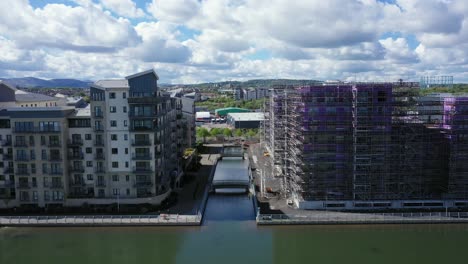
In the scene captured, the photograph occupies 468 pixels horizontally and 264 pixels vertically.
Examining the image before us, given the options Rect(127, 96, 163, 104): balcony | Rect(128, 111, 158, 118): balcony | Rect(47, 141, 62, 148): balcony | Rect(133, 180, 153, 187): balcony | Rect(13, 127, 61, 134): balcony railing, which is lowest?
Rect(133, 180, 153, 187): balcony

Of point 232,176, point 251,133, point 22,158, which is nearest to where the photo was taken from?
point 22,158

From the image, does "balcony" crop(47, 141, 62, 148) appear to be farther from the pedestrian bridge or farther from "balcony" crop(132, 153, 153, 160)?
the pedestrian bridge

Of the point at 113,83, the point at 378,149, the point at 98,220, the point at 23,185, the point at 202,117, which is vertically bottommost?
the point at 98,220

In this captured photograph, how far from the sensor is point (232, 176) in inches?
2327

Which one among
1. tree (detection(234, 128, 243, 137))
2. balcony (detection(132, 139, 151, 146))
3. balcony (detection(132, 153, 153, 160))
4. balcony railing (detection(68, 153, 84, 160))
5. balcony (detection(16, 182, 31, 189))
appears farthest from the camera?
tree (detection(234, 128, 243, 137))

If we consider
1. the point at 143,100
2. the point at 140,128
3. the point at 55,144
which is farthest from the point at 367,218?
the point at 55,144

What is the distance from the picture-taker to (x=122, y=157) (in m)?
42.8

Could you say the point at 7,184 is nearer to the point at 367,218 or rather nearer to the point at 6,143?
the point at 6,143

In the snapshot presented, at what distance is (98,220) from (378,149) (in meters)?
26.4

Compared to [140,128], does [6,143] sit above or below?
below

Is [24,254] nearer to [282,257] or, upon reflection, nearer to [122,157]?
[122,157]

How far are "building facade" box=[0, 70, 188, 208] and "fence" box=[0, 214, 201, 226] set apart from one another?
10.8 ft

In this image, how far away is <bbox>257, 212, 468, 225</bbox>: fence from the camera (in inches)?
1512

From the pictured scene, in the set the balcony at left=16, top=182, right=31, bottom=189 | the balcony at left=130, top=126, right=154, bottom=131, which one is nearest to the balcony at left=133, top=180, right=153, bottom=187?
the balcony at left=130, top=126, right=154, bottom=131
